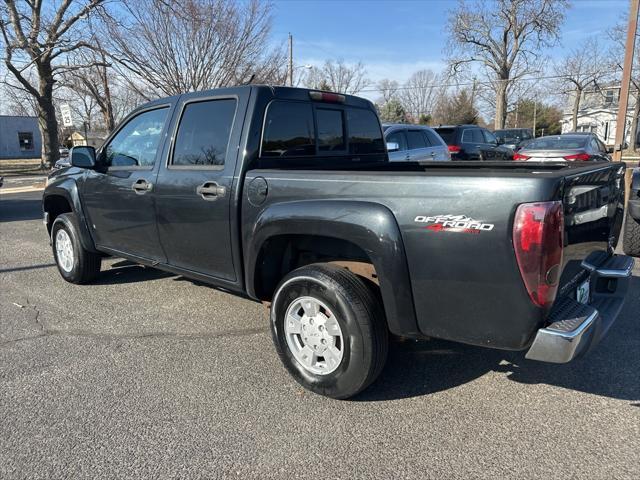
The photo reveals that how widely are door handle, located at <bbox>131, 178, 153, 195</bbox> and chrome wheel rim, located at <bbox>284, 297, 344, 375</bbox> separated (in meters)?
1.82

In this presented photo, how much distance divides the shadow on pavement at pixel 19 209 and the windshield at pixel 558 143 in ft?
38.1

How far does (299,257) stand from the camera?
3.69 metres

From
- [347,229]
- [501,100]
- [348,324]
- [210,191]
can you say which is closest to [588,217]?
[347,229]

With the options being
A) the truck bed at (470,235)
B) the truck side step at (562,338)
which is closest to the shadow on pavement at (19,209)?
the truck bed at (470,235)

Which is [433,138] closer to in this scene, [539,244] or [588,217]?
[588,217]

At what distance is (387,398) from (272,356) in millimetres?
1003

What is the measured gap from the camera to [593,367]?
3.54 metres

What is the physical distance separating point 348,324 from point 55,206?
15.3 ft

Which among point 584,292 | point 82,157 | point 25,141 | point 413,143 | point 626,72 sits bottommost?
point 584,292

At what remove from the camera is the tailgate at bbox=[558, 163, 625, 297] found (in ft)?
8.56

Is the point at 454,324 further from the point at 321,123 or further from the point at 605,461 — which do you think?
the point at 321,123

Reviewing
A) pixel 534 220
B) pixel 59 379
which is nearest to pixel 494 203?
pixel 534 220

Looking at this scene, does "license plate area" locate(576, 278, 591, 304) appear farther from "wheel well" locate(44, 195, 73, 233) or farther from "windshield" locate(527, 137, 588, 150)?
"windshield" locate(527, 137, 588, 150)

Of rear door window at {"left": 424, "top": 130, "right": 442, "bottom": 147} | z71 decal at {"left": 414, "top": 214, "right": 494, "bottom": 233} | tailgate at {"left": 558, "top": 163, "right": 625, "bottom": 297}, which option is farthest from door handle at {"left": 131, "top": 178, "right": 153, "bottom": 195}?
rear door window at {"left": 424, "top": 130, "right": 442, "bottom": 147}
